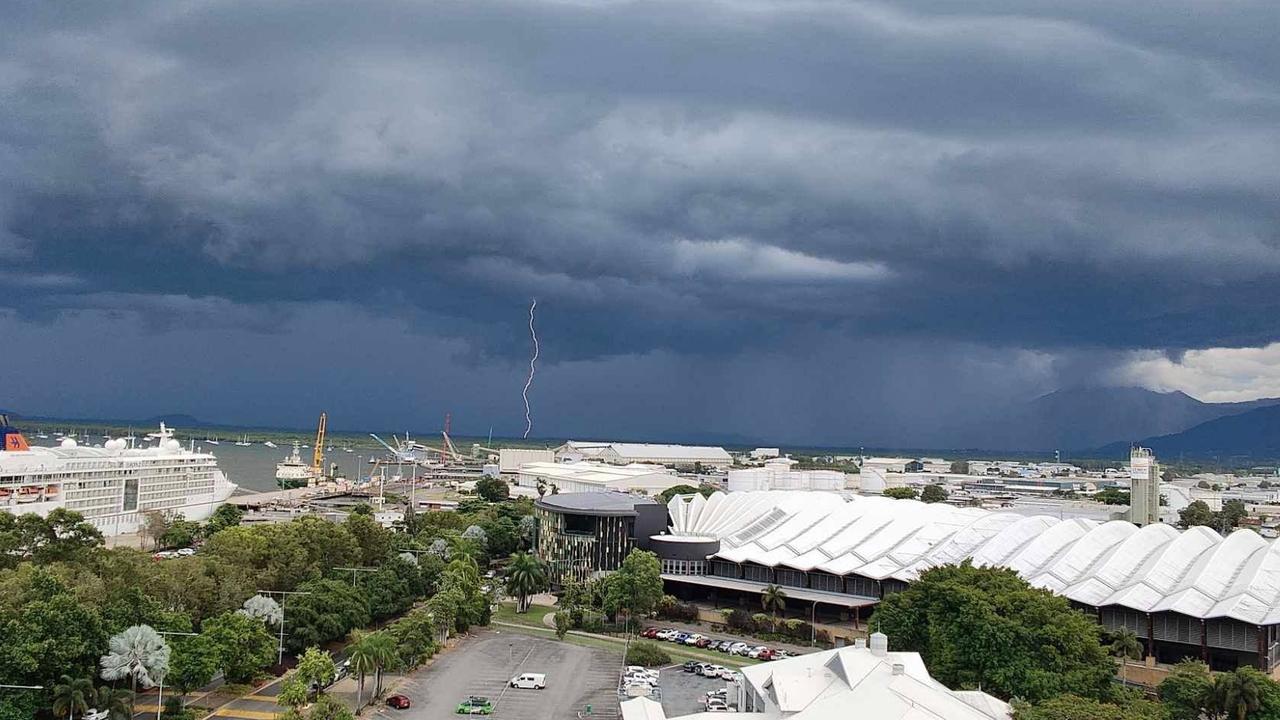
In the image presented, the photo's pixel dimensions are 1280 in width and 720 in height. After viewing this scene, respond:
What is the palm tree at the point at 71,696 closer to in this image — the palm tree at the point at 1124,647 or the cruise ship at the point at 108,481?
the palm tree at the point at 1124,647

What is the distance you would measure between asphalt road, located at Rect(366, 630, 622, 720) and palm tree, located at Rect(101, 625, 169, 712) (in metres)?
8.20

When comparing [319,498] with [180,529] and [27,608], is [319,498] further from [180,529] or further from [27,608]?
[27,608]

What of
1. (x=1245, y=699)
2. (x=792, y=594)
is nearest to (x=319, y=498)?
(x=792, y=594)

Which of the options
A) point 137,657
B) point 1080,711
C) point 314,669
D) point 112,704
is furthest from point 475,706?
point 1080,711

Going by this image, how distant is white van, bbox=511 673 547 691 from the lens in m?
43.2

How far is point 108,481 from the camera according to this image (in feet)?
298

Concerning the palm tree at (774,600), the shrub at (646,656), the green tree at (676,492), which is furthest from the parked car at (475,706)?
the green tree at (676,492)

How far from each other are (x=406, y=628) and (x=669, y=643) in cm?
1550

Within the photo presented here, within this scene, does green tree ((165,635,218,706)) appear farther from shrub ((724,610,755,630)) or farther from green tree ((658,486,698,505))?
green tree ((658,486,698,505))

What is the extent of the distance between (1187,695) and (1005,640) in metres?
6.59

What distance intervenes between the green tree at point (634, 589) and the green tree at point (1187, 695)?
26.9m

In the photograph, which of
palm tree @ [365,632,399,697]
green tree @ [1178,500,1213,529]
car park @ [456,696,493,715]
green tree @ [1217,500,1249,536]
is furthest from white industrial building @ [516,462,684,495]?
car park @ [456,696,493,715]

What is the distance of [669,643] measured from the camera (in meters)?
53.6

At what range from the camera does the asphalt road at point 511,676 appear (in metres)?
39.8
